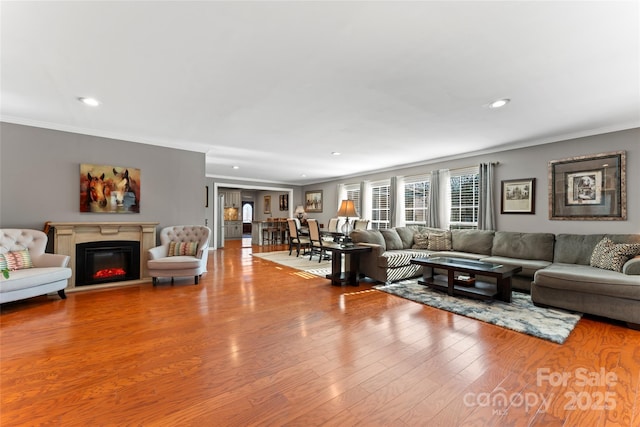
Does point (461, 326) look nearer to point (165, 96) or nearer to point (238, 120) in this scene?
point (238, 120)

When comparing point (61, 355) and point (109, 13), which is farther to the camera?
point (61, 355)

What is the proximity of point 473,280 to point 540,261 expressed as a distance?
130 centimetres

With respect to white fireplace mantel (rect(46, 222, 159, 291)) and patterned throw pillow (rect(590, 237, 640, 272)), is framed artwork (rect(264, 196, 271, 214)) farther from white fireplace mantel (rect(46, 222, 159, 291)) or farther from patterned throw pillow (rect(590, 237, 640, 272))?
patterned throw pillow (rect(590, 237, 640, 272))

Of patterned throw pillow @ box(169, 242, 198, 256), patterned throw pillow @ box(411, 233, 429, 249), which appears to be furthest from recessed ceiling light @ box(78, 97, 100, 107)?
patterned throw pillow @ box(411, 233, 429, 249)

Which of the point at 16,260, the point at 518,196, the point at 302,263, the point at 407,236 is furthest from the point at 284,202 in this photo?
the point at 16,260

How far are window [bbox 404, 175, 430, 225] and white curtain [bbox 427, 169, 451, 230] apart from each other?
1.14 feet

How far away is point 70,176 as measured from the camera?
4.40 m

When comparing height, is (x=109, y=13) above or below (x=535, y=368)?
above

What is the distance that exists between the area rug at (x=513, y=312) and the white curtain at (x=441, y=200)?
2.34 m

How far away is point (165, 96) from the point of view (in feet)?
10.3

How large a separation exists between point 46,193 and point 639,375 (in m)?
7.10

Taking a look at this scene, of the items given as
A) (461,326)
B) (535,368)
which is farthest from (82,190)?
(535,368)

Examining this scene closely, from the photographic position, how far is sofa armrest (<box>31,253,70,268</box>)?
12.5 feet

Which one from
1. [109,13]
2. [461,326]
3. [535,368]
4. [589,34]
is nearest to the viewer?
[109,13]
